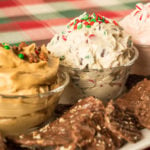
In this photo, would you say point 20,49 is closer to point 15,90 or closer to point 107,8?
point 15,90

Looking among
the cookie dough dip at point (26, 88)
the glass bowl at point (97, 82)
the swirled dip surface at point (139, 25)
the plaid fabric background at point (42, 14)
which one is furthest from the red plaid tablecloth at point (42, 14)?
the cookie dough dip at point (26, 88)

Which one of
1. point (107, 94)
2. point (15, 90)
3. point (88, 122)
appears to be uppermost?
point (15, 90)

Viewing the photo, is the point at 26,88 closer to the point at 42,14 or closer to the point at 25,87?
the point at 25,87

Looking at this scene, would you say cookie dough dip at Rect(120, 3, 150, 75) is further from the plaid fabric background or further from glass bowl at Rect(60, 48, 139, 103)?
the plaid fabric background

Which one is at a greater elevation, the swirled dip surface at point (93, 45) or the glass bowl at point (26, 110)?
the swirled dip surface at point (93, 45)

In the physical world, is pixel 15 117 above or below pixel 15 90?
below

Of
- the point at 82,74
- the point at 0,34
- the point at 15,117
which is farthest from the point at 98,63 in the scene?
the point at 0,34

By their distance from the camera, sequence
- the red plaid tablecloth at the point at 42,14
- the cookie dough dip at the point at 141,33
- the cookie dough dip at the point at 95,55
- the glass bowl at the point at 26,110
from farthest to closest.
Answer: the red plaid tablecloth at the point at 42,14, the cookie dough dip at the point at 141,33, the cookie dough dip at the point at 95,55, the glass bowl at the point at 26,110

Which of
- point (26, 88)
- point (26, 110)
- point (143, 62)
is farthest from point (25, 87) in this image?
point (143, 62)

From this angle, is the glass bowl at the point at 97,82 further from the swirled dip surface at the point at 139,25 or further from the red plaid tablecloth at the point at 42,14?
the red plaid tablecloth at the point at 42,14
